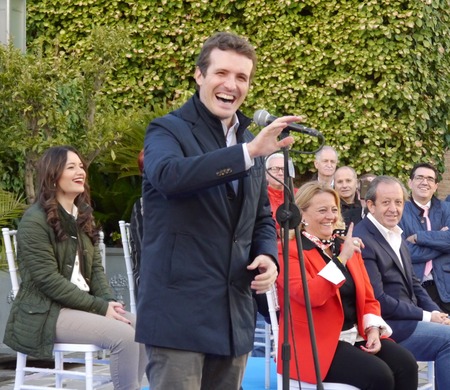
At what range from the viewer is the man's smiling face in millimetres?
3307

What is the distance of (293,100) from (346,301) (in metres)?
7.08

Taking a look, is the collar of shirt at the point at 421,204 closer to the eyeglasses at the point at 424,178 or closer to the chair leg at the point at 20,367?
the eyeglasses at the point at 424,178

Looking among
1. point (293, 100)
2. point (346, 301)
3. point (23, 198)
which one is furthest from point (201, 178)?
point (293, 100)

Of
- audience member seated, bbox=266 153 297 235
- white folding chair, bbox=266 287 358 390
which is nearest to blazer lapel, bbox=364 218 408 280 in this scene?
white folding chair, bbox=266 287 358 390

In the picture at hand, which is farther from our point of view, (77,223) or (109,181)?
(109,181)

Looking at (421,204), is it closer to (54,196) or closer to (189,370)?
(54,196)

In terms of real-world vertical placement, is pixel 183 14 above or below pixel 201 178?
above

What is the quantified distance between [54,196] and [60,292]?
615 millimetres

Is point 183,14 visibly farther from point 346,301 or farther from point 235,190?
point 235,190

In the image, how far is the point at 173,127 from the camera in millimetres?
3305

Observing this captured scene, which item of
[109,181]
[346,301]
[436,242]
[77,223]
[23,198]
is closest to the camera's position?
[346,301]

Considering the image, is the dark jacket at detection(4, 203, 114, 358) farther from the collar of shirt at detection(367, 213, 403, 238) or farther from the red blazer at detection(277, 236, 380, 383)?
the collar of shirt at detection(367, 213, 403, 238)

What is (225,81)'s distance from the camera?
3.30m

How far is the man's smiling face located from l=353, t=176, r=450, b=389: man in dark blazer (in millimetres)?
2704
